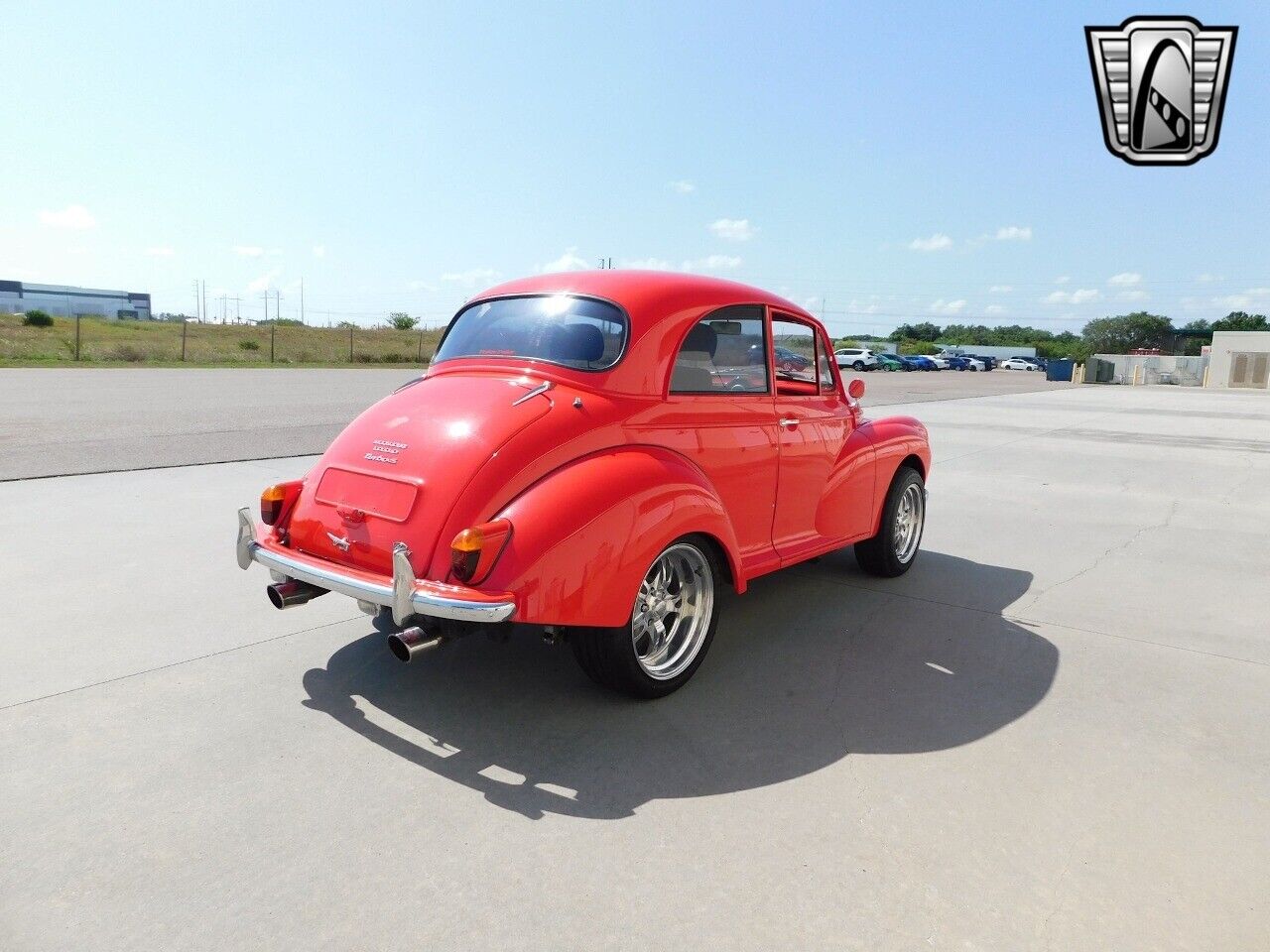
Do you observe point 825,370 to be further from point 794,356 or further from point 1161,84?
point 1161,84

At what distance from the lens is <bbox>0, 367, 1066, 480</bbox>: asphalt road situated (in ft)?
30.5

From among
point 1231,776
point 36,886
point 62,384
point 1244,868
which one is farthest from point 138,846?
point 62,384

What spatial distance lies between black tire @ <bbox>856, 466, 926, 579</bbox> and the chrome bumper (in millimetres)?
3226

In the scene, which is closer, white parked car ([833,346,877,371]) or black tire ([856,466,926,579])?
black tire ([856,466,926,579])

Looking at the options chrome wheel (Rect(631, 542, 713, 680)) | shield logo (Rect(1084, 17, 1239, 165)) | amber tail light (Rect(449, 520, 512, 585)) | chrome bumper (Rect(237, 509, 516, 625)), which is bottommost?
chrome wheel (Rect(631, 542, 713, 680))

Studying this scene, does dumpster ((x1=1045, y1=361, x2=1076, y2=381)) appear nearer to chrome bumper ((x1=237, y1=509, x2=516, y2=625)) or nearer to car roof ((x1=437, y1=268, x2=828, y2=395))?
car roof ((x1=437, y1=268, x2=828, y2=395))

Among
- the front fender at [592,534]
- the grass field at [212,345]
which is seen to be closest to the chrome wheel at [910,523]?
the front fender at [592,534]

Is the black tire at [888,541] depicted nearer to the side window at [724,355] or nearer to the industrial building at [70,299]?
the side window at [724,355]

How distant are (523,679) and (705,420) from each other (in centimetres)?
143

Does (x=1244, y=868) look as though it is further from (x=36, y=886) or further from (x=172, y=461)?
(x=172, y=461)

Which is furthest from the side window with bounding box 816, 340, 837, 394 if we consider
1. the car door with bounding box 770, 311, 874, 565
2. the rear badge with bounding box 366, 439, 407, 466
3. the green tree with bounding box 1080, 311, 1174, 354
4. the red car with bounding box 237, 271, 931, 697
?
the green tree with bounding box 1080, 311, 1174, 354

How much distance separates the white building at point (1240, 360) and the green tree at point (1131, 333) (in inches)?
2282

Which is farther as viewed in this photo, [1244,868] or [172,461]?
[172,461]

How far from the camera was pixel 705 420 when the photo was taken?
4023mm
